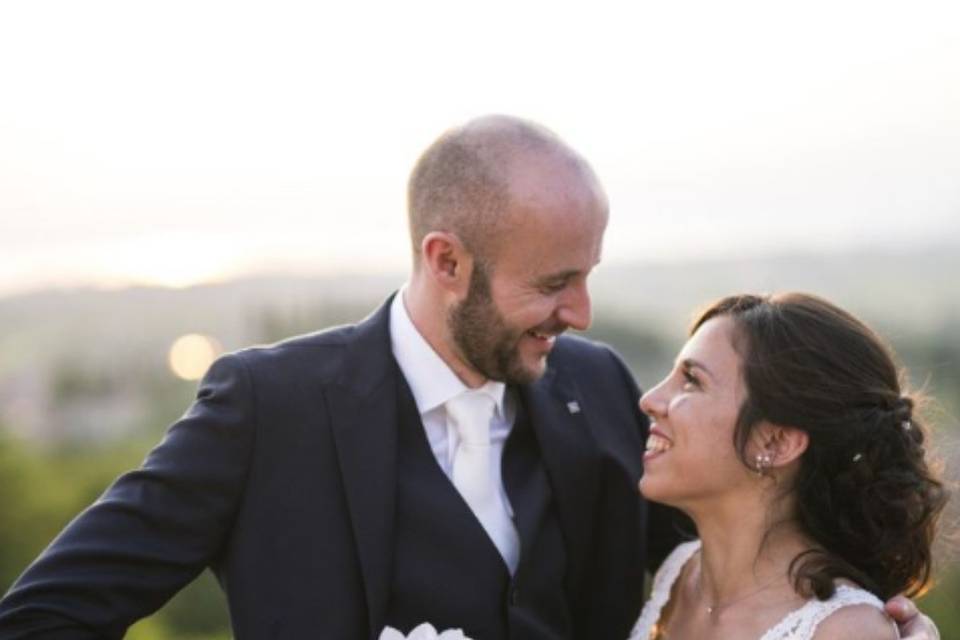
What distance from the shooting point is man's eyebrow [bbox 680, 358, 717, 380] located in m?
3.41

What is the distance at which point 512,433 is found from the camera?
369 centimetres

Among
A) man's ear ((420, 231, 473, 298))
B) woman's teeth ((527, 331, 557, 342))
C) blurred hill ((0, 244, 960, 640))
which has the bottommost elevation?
blurred hill ((0, 244, 960, 640))

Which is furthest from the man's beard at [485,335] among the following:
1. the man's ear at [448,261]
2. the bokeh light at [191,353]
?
the bokeh light at [191,353]

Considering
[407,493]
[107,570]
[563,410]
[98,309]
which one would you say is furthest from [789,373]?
[98,309]

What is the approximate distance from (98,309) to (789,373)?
233 inches

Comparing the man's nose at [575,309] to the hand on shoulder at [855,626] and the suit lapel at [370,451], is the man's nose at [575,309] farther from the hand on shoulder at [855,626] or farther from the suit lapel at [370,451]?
the hand on shoulder at [855,626]

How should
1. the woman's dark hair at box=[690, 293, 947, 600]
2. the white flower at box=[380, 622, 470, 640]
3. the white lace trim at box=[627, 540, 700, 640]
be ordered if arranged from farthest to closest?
the white lace trim at box=[627, 540, 700, 640] < the woman's dark hair at box=[690, 293, 947, 600] < the white flower at box=[380, 622, 470, 640]

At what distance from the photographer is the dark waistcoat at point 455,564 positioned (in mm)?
3410

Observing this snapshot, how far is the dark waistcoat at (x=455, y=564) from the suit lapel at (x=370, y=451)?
0.19ft

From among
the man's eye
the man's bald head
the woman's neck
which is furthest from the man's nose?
the woman's neck

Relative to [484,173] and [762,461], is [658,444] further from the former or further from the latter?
[484,173]

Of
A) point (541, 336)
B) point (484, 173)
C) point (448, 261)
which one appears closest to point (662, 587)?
point (541, 336)

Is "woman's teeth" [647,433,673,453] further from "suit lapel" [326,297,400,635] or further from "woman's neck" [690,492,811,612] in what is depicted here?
"suit lapel" [326,297,400,635]

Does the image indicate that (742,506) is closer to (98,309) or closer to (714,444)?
(714,444)
